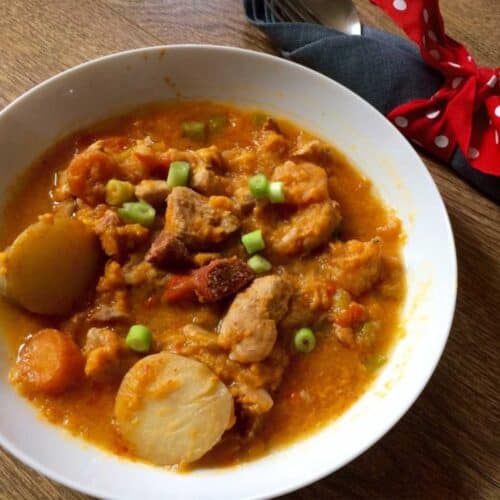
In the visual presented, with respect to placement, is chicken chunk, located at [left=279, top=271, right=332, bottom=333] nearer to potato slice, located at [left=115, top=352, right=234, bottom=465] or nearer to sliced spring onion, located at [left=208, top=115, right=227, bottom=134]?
potato slice, located at [left=115, top=352, right=234, bottom=465]

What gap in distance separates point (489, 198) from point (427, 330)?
2.98 feet

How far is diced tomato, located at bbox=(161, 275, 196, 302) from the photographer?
2.80 m

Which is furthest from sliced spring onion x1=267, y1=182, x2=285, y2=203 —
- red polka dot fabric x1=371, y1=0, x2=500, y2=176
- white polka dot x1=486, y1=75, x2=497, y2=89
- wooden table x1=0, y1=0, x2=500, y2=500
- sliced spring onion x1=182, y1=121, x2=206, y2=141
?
white polka dot x1=486, y1=75, x2=497, y2=89

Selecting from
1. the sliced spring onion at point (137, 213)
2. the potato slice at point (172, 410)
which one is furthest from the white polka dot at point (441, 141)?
the potato slice at point (172, 410)

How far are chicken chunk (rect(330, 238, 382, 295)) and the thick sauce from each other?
86 millimetres

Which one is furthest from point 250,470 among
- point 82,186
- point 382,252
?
point 82,186

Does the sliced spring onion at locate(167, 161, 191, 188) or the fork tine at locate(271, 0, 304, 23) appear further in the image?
the fork tine at locate(271, 0, 304, 23)

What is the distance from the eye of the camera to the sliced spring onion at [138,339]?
2.66m

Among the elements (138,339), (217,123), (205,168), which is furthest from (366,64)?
(138,339)

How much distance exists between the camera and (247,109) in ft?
10.8

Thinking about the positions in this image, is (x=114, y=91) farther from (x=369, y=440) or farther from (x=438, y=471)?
(x=438, y=471)

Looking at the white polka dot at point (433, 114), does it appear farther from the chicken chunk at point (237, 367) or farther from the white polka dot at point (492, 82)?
the chicken chunk at point (237, 367)

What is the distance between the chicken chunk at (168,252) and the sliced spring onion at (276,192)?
0.50 metres

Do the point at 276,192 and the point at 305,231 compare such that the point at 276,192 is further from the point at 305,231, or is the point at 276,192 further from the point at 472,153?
the point at 472,153
